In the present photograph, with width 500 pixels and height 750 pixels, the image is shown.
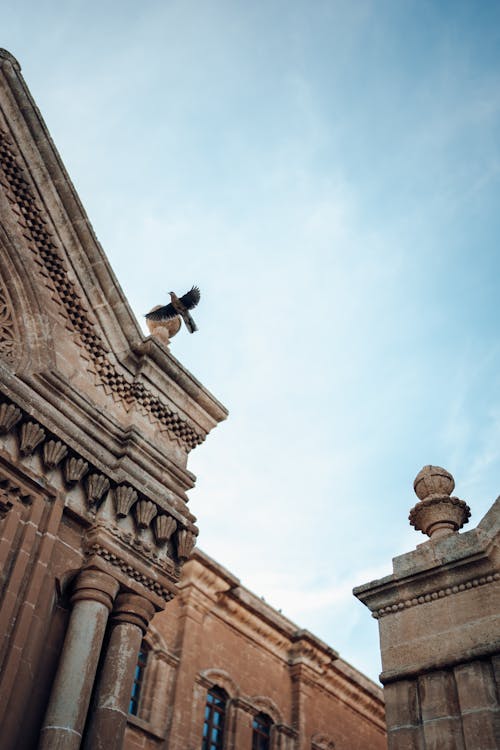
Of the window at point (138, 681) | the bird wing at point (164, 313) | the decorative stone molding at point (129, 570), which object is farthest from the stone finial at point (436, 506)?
the window at point (138, 681)

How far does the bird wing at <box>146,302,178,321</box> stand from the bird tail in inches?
6.6

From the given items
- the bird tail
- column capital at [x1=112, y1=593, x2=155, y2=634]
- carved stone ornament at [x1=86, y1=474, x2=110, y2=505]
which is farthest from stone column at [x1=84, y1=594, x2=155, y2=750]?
the bird tail

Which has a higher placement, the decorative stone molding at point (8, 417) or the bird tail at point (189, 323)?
the bird tail at point (189, 323)

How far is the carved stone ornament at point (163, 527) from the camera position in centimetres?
877

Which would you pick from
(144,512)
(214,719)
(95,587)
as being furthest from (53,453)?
(214,719)

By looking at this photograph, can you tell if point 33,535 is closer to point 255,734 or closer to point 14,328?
point 14,328

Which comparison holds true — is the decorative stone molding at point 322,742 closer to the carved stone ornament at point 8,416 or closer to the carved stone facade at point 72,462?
the carved stone facade at point 72,462

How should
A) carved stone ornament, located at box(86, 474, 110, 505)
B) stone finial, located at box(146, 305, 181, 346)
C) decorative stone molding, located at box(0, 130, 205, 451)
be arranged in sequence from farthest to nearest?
stone finial, located at box(146, 305, 181, 346)
decorative stone molding, located at box(0, 130, 205, 451)
carved stone ornament, located at box(86, 474, 110, 505)

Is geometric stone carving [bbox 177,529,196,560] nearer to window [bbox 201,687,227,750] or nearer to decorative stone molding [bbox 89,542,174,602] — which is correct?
decorative stone molding [bbox 89,542,174,602]

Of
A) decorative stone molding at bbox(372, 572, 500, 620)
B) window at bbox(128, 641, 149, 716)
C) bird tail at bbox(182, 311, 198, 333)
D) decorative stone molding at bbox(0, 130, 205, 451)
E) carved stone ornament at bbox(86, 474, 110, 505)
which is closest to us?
decorative stone molding at bbox(372, 572, 500, 620)

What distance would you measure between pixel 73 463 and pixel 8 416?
0.93 metres

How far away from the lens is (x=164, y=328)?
437 inches

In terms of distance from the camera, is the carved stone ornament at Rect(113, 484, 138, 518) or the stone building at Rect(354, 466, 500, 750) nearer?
the stone building at Rect(354, 466, 500, 750)

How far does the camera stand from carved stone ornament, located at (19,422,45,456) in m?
7.91
